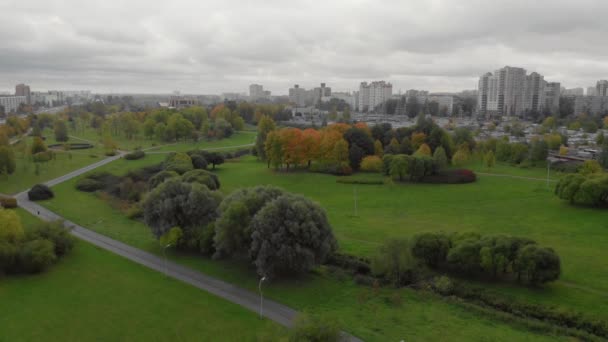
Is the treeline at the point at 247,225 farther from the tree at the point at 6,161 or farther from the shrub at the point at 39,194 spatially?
the tree at the point at 6,161

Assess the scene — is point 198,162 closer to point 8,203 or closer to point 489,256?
point 8,203

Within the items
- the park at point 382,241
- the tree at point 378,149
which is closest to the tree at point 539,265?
the park at point 382,241

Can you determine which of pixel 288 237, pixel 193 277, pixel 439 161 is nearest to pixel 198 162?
pixel 439 161

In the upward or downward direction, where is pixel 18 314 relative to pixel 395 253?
downward

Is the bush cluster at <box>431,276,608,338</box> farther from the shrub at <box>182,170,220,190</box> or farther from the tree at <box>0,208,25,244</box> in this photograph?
the shrub at <box>182,170,220,190</box>

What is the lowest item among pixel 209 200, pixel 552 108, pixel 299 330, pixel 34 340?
pixel 34 340

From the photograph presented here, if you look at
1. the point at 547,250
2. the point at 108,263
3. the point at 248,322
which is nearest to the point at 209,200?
the point at 108,263

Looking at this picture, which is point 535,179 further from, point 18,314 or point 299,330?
point 18,314
